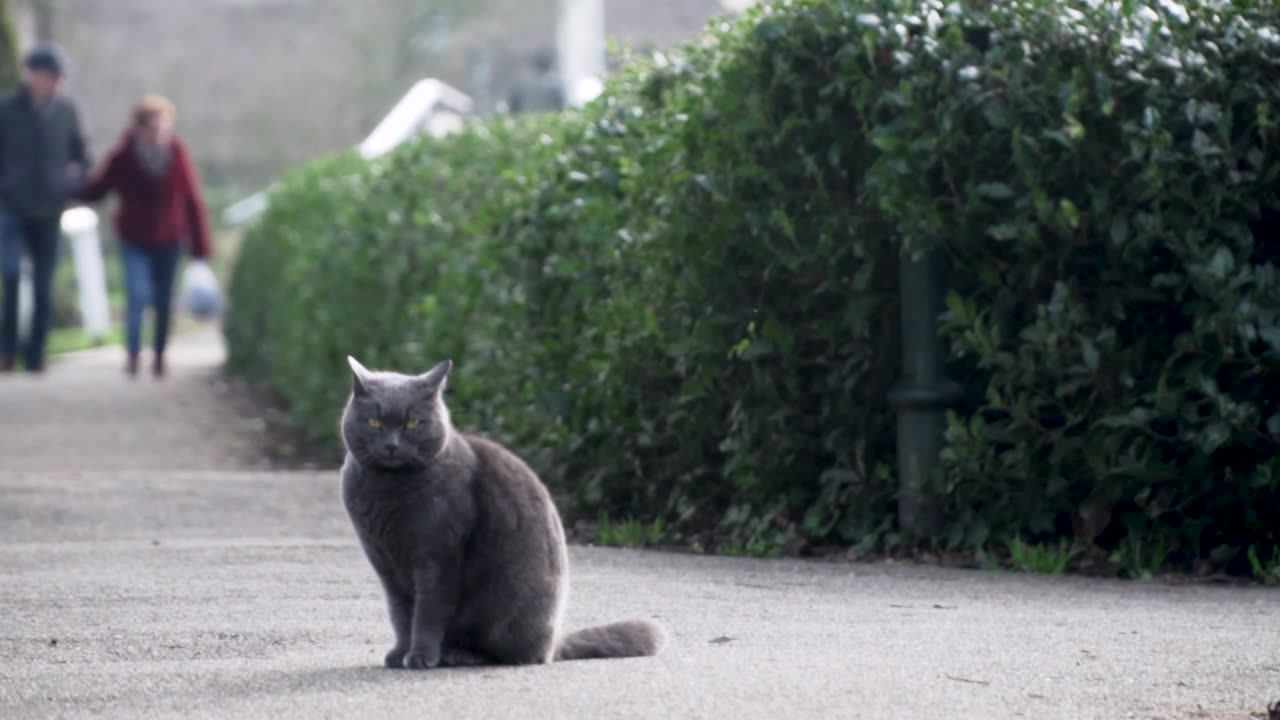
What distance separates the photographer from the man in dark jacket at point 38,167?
15.7 metres

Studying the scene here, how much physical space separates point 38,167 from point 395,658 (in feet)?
38.0

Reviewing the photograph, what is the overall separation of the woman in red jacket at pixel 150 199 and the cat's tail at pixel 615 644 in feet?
37.1

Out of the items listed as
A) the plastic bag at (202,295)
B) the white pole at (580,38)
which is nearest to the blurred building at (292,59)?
the white pole at (580,38)

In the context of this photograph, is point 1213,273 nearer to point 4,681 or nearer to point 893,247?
point 893,247

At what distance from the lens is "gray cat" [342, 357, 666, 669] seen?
5.04 m

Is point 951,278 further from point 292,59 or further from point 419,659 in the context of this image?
point 292,59

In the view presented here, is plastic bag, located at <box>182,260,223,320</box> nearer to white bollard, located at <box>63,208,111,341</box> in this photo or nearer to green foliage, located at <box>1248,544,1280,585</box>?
white bollard, located at <box>63,208,111,341</box>

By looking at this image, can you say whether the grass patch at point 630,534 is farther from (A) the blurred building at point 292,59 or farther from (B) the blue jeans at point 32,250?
(A) the blurred building at point 292,59

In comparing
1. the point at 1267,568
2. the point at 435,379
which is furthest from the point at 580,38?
the point at 435,379

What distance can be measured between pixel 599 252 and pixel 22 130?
29.3ft

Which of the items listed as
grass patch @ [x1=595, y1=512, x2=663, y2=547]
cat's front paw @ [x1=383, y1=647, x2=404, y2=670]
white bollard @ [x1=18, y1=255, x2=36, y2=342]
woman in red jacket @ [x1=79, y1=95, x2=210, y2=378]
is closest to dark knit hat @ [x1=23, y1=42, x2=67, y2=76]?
woman in red jacket @ [x1=79, y1=95, x2=210, y2=378]

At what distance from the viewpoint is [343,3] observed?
5497cm

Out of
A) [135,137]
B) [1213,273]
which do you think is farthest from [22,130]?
[1213,273]

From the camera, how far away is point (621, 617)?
6.04 meters
